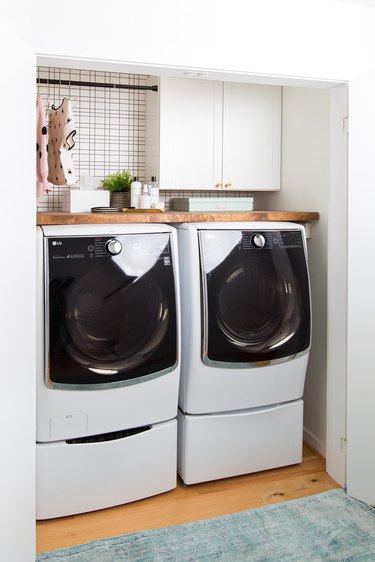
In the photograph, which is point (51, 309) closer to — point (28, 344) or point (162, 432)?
point (28, 344)

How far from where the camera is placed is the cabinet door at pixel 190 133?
308 cm

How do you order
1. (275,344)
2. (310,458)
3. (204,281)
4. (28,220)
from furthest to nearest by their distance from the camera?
(310,458) < (275,344) < (204,281) < (28,220)

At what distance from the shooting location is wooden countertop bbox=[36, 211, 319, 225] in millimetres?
2416

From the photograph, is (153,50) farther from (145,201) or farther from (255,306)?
(255,306)

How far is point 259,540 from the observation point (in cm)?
225

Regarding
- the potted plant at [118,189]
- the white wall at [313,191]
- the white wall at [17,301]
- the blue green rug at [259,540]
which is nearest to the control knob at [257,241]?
the white wall at [313,191]

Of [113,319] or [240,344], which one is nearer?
[113,319]

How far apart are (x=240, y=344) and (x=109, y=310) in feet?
2.21

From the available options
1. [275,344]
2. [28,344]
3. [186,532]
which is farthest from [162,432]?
[28,344]

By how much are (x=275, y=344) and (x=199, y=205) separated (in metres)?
0.92

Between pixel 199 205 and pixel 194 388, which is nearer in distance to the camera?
pixel 194 388

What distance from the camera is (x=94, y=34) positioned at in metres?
2.09

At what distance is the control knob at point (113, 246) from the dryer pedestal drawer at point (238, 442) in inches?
35.0

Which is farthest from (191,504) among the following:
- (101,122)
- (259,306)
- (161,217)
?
(101,122)
